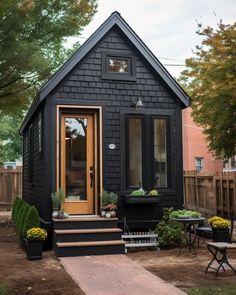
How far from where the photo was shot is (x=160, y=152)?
10.9 meters

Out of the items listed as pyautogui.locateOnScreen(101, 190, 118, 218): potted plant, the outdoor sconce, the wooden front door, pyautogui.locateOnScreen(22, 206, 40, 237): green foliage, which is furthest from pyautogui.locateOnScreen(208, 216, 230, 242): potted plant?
pyautogui.locateOnScreen(22, 206, 40, 237): green foliage

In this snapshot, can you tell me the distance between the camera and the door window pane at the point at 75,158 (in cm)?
1038

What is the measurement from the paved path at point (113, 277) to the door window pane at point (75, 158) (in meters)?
2.04

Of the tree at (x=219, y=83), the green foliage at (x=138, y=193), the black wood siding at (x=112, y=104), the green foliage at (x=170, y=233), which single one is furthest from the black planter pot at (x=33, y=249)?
the tree at (x=219, y=83)

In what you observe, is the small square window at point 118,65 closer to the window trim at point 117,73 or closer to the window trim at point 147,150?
the window trim at point 117,73

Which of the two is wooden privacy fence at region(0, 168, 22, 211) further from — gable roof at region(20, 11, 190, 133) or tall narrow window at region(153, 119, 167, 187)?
tall narrow window at region(153, 119, 167, 187)

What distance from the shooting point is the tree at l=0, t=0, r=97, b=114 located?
15023mm

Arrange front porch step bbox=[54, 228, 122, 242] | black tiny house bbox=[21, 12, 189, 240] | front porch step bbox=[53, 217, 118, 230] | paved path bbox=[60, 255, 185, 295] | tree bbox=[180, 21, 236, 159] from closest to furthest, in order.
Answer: paved path bbox=[60, 255, 185, 295] < front porch step bbox=[54, 228, 122, 242] < front porch step bbox=[53, 217, 118, 230] < black tiny house bbox=[21, 12, 189, 240] < tree bbox=[180, 21, 236, 159]

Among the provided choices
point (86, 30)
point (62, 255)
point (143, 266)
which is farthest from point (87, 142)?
point (86, 30)

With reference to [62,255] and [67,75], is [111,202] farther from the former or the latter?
[67,75]

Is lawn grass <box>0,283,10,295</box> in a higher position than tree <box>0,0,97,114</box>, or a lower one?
lower

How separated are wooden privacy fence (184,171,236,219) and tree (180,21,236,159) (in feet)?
4.18

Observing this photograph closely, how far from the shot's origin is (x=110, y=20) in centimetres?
1064

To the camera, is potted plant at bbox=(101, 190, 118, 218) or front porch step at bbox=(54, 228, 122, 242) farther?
potted plant at bbox=(101, 190, 118, 218)
